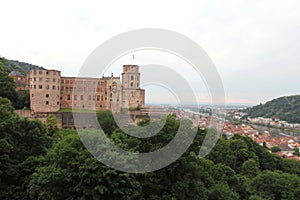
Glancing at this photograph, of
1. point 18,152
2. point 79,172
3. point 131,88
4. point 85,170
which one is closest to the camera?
point 85,170

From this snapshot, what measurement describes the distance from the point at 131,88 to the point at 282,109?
141m

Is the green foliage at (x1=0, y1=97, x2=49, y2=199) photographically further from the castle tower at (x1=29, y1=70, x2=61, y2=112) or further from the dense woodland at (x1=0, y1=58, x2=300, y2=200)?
the castle tower at (x1=29, y1=70, x2=61, y2=112)

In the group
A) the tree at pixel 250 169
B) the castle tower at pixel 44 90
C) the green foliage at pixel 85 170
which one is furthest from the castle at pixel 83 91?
the green foliage at pixel 85 170

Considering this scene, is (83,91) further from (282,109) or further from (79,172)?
(282,109)

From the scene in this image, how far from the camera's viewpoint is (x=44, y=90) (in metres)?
37.2

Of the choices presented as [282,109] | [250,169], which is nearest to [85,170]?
[250,169]

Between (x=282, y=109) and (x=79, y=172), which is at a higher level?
(x=282, y=109)

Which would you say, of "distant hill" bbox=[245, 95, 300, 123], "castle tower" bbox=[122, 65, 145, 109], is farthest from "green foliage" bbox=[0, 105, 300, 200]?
"distant hill" bbox=[245, 95, 300, 123]

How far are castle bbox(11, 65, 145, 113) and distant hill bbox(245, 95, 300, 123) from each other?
393ft

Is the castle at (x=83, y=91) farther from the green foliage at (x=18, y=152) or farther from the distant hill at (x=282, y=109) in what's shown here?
the distant hill at (x=282, y=109)

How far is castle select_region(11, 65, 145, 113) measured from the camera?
121ft

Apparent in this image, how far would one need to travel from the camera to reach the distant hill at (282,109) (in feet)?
456

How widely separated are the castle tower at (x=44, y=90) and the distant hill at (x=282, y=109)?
5113 inches

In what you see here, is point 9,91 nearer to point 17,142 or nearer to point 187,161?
point 17,142
